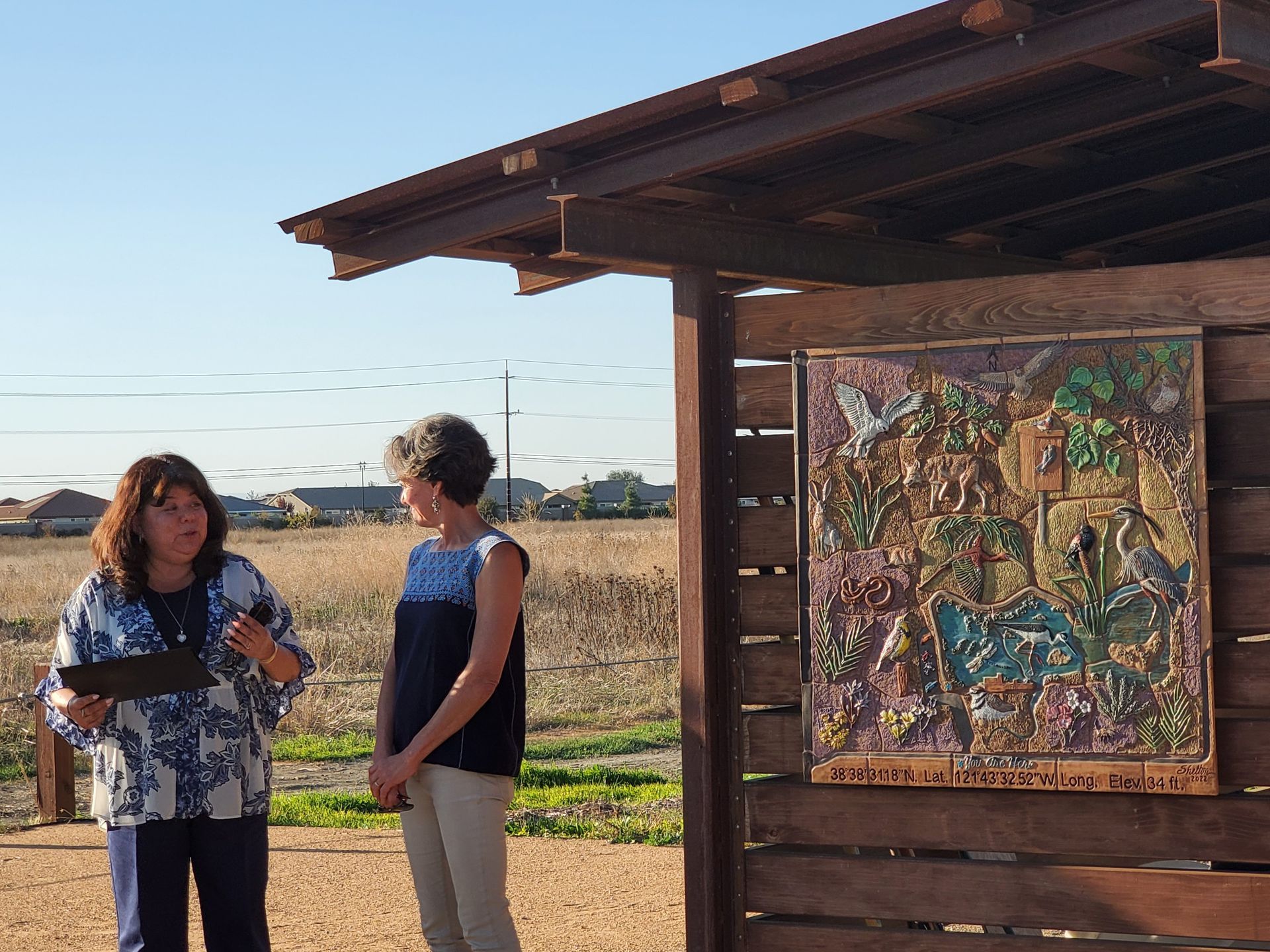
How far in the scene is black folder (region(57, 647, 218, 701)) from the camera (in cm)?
412

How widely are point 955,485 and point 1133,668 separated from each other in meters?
0.71

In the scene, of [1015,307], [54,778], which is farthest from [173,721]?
[54,778]

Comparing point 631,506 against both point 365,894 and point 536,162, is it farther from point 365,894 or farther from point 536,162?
point 536,162

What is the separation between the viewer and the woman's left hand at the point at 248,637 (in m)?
4.30

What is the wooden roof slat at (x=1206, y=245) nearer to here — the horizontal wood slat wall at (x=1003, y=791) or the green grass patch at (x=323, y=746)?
the horizontal wood slat wall at (x=1003, y=791)

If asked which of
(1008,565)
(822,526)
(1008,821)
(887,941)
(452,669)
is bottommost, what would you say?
(887,941)

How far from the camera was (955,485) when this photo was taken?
4.51 metres

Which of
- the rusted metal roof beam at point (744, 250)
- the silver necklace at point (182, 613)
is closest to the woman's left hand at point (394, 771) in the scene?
the silver necklace at point (182, 613)

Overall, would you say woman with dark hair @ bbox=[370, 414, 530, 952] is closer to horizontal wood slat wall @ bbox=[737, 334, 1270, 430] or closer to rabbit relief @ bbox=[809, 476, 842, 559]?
rabbit relief @ bbox=[809, 476, 842, 559]

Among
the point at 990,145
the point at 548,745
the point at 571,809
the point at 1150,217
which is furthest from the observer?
the point at 548,745

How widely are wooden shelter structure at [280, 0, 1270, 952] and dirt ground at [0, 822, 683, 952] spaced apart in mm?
1920

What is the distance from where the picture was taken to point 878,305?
4.70 metres

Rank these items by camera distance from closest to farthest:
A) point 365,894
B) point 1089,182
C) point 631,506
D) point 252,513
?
point 1089,182
point 365,894
point 252,513
point 631,506

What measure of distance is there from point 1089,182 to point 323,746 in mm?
9373
